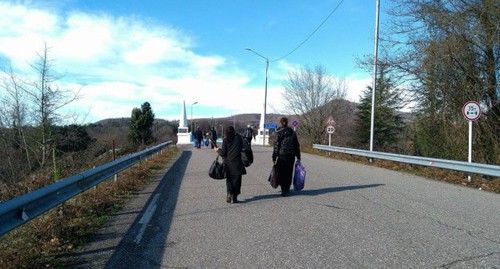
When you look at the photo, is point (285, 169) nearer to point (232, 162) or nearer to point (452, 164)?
point (232, 162)

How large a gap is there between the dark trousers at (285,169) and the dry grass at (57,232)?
3.46 m

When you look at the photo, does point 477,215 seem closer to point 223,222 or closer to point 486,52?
point 223,222

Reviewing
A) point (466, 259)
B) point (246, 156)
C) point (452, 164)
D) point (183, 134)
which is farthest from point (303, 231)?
point (183, 134)

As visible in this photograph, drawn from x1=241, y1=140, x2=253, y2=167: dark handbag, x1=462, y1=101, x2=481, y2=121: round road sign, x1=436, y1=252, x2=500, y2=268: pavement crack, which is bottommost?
x1=436, y1=252, x2=500, y2=268: pavement crack

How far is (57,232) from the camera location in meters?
5.83

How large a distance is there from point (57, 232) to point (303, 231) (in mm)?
3479

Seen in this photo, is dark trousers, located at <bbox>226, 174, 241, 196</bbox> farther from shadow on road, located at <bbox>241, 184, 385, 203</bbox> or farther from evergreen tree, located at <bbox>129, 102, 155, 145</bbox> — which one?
evergreen tree, located at <bbox>129, 102, 155, 145</bbox>

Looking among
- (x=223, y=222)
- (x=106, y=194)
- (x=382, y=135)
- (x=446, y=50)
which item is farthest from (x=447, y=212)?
(x=382, y=135)

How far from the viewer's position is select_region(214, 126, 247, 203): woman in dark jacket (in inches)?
330

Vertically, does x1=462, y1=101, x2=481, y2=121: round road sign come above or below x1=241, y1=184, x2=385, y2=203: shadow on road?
above

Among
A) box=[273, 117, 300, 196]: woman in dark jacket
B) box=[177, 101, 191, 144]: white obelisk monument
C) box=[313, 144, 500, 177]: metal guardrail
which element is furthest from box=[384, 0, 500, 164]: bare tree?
box=[177, 101, 191, 144]: white obelisk monument

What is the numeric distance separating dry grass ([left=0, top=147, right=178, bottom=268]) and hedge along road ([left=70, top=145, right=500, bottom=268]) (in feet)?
0.91

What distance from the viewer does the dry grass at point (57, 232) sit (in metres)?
4.69

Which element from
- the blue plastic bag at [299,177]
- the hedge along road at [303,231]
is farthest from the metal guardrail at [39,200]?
the blue plastic bag at [299,177]
